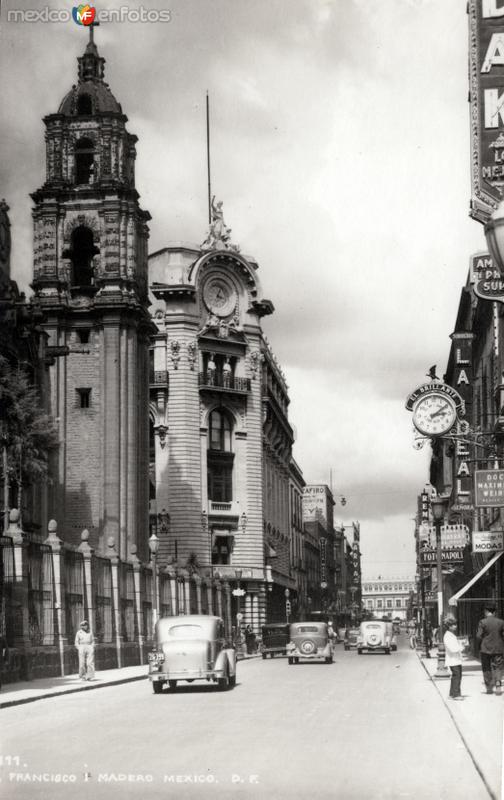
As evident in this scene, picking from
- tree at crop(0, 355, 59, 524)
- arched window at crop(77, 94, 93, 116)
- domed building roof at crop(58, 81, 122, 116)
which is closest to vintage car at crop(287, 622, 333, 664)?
tree at crop(0, 355, 59, 524)

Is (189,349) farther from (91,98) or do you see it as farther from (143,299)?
(91,98)

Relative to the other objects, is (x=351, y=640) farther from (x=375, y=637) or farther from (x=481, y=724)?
(x=481, y=724)

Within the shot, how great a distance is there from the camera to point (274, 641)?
208 feet

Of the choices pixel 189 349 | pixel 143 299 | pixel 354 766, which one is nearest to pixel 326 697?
pixel 354 766

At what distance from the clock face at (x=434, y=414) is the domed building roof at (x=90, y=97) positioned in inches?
1733

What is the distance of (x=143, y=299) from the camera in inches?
2918

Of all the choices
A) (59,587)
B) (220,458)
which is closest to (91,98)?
(220,458)

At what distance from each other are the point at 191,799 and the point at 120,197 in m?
61.5

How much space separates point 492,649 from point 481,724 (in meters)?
6.08

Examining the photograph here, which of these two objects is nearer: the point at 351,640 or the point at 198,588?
the point at 198,588

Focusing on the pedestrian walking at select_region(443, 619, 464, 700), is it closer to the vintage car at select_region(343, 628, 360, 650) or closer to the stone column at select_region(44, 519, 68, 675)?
the stone column at select_region(44, 519, 68, 675)

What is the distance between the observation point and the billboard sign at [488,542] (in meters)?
33.2

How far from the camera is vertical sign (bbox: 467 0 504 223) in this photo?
65.5ft

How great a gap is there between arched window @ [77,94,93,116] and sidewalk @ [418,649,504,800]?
4905cm
